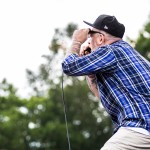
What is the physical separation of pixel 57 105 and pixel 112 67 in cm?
3999

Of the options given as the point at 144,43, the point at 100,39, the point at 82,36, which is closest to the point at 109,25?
the point at 100,39

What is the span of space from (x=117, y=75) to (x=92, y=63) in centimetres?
22

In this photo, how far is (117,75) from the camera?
3906 mm

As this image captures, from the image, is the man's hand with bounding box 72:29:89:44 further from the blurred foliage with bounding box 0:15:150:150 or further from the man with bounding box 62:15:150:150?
the blurred foliage with bounding box 0:15:150:150

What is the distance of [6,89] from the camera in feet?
139

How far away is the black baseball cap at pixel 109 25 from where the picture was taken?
13.7ft

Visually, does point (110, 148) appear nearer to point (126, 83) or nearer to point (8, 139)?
point (126, 83)

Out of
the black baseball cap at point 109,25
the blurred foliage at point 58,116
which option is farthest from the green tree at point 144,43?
the black baseball cap at point 109,25

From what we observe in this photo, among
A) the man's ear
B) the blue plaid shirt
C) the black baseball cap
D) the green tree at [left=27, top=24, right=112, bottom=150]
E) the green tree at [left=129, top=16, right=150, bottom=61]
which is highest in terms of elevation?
the black baseball cap

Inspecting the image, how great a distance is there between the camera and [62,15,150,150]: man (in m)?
3.75

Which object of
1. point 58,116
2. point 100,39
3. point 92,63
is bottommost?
point 58,116

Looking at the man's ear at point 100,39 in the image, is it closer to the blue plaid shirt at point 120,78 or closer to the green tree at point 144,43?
the blue plaid shirt at point 120,78

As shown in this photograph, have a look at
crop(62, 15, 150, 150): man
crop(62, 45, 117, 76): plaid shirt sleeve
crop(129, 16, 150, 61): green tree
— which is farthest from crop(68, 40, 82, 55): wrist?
crop(129, 16, 150, 61): green tree

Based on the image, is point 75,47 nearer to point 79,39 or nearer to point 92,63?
point 79,39
